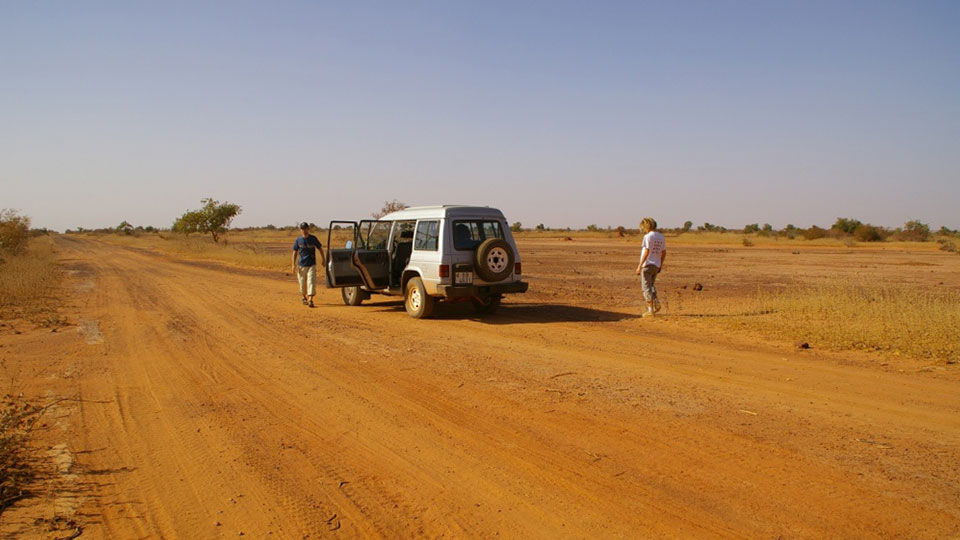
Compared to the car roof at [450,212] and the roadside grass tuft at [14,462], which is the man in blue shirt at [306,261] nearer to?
the car roof at [450,212]

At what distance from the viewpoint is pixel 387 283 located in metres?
13.1

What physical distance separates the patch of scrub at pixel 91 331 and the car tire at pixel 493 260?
641cm

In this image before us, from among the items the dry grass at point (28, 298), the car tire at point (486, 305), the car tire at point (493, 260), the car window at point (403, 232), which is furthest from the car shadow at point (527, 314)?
the dry grass at point (28, 298)

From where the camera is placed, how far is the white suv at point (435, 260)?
1166 cm

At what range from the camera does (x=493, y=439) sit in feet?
17.3

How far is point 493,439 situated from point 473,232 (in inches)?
281

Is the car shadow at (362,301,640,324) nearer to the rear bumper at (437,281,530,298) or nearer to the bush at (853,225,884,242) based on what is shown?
the rear bumper at (437,281,530,298)

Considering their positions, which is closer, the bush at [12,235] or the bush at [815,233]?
the bush at [12,235]

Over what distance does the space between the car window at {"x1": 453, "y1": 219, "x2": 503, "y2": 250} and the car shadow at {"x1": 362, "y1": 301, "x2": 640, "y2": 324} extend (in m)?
1.51

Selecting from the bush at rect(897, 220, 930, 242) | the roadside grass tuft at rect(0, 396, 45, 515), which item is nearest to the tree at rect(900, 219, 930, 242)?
the bush at rect(897, 220, 930, 242)

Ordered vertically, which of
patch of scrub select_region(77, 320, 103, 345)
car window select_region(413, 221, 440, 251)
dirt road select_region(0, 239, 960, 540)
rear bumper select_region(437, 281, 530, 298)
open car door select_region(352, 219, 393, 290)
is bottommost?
dirt road select_region(0, 239, 960, 540)

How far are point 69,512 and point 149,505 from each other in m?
0.45

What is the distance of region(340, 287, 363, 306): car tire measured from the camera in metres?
14.4

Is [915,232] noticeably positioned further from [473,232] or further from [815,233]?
[473,232]
